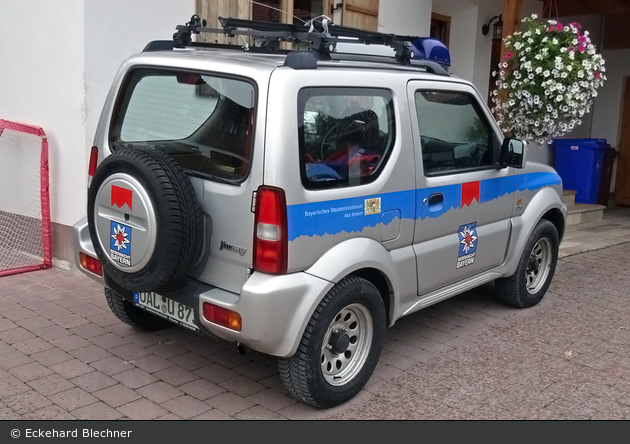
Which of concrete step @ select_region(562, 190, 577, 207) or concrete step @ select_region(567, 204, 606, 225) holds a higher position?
concrete step @ select_region(562, 190, 577, 207)

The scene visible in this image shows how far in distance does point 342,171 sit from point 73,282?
10.3 ft

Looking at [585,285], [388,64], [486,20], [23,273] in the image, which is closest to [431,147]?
[388,64]

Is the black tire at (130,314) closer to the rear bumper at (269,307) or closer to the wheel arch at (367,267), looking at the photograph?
the rear bumper at (269,307)

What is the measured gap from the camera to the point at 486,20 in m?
9.77

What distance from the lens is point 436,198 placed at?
416cm

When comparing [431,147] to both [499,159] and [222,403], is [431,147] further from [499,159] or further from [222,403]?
[222,403]

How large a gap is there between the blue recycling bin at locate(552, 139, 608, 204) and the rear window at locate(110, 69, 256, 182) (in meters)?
8.60

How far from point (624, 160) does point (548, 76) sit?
6.16 meters

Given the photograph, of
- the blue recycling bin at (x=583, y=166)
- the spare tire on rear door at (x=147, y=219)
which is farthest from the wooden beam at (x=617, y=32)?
the spare tire on rear door at (x=147, y=219)

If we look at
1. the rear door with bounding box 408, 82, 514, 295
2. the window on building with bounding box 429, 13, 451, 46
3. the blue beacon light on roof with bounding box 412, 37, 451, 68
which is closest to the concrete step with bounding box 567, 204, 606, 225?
the window on building with bounding box 429, 13, 451, 46

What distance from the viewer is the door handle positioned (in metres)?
4.12

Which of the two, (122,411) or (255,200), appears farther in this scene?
(122,411)

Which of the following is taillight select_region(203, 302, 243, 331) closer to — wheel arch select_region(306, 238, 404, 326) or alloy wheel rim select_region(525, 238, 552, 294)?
wheel arch select_region(306, 238, 404, 326)

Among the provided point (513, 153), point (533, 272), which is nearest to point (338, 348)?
point (513, 153)
